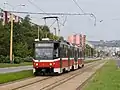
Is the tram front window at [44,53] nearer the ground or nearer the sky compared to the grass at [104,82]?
nearer the sky

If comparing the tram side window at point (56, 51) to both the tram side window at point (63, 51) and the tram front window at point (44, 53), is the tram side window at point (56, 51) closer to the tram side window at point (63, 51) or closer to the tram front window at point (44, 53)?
the tram front window at point (44, 53)

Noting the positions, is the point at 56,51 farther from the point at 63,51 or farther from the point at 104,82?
the point at 104,82

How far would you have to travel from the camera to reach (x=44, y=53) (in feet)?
129

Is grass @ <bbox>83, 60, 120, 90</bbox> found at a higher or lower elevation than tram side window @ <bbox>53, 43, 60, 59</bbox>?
lower

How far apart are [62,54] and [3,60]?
47765 mm

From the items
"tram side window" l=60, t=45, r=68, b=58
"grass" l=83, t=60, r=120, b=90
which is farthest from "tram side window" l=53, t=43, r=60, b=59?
"grass" l=83, t=60, r=120, b=90

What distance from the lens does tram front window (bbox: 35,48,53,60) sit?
39184 millimetres

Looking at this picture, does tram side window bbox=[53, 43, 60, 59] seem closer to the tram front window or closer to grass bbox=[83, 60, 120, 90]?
the tram front window

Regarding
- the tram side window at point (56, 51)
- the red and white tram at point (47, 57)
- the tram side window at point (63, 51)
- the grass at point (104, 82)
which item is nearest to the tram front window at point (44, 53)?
the red and white tram at point (47, 57)

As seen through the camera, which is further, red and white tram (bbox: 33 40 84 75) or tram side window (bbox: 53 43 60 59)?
tram side window (bbox: 53 43 60 59)

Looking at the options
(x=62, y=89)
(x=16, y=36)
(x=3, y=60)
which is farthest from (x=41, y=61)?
(x=16, y=36)

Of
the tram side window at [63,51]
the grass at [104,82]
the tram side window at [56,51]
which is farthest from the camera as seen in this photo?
the tram side window at [63,51]

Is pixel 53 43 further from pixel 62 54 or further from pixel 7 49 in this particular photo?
pixel 7 49

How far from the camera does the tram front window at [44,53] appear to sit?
3918cm
